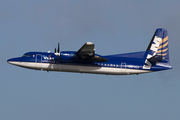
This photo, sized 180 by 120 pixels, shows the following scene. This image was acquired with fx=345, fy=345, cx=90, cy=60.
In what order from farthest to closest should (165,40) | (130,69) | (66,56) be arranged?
(165,40) < (130,69) < (66,56)

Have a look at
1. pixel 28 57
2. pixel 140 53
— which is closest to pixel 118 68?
pixel 140 53

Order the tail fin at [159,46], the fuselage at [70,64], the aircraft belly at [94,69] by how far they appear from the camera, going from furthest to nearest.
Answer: the tail fin at [159,46] < the aircraft belly at [94,69] < the fuselage at [70,64]

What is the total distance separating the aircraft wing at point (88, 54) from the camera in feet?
125

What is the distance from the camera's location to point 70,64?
41.0 m

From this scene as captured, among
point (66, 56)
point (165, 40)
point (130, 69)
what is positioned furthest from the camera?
point (165, 40)

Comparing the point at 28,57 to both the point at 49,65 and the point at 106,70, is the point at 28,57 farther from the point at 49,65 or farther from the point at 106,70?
the point at 106,70

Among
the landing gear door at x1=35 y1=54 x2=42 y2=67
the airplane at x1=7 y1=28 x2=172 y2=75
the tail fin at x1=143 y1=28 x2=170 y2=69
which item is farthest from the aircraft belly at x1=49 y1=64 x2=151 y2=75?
the tail fin at x1=143 y1=28 x2=170 y2=69

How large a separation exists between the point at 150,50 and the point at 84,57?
9935 mm

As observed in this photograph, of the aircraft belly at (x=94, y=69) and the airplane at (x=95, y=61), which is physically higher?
the airplane at (x=95, y=61)

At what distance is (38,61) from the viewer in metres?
41.0

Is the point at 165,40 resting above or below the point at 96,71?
above

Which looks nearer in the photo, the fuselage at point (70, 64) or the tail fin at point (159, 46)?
the fuselage at point (70, 64)

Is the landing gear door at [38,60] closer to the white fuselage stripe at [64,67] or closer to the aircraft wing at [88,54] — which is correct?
the white fuselage stripe at [64,67]

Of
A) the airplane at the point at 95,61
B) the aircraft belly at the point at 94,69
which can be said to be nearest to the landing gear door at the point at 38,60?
the airplane at the point at 95,61
